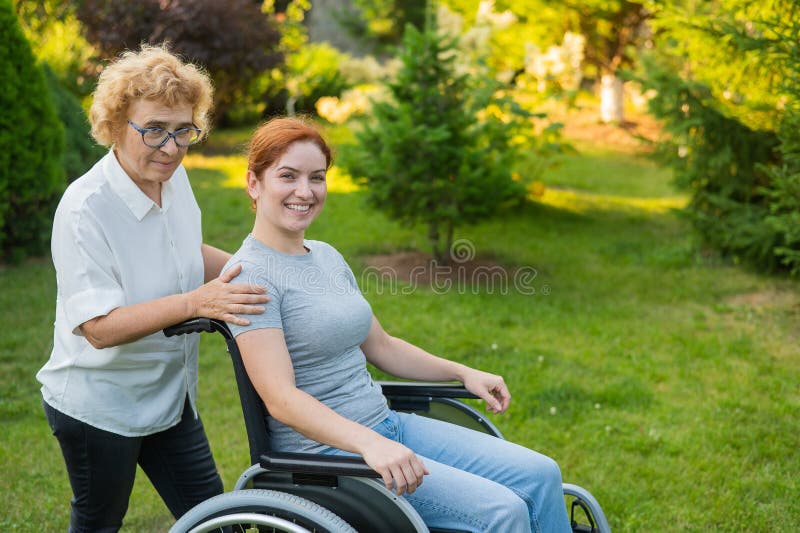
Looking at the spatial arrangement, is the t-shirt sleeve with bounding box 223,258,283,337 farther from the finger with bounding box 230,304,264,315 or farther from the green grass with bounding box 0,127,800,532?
the green grass with bounding box 0,127,800,532

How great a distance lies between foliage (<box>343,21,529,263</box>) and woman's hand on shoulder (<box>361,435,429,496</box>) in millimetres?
4094

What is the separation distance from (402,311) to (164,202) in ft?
11.4

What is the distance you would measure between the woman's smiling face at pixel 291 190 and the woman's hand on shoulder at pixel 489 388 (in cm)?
68

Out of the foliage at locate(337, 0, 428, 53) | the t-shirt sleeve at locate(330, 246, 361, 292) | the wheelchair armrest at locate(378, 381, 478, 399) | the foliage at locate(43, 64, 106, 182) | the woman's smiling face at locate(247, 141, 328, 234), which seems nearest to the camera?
the woman's smiling face at locate(247, 141, 328, 234)

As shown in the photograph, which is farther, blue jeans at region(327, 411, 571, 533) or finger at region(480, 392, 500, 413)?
finger at region(480, 392, 500, 413)

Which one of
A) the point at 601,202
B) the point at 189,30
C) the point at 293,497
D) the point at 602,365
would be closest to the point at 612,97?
the point at 601,202

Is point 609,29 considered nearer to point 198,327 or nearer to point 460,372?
point 460,372

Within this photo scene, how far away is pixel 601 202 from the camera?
9.13m

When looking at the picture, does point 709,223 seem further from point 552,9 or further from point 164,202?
point 552,9

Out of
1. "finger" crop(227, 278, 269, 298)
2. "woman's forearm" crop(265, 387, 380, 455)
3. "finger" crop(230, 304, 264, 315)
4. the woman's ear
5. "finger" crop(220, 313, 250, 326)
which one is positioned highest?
the woman's ear

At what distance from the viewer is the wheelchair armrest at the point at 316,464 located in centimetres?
192

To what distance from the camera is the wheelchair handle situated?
82.0 inches

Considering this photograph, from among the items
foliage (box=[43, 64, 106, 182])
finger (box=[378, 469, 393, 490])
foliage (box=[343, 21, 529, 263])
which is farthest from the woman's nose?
foliage (box=[43, 64, 106, 182])

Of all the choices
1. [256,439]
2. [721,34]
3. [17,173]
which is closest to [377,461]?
[256,439]
